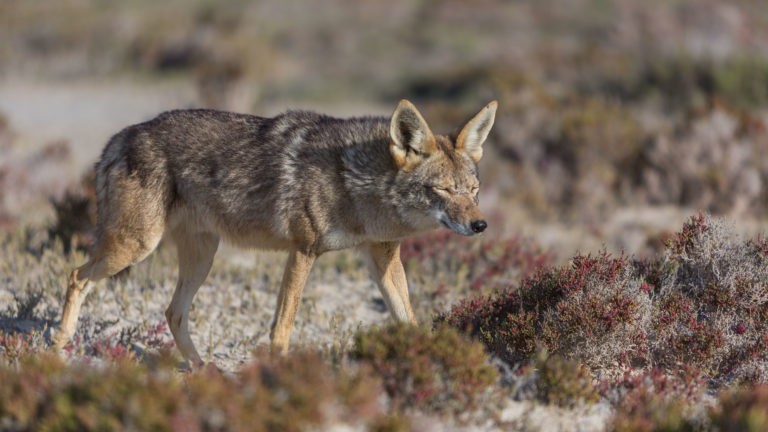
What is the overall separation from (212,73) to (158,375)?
1493 centimetres

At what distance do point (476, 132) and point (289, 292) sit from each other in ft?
5.80

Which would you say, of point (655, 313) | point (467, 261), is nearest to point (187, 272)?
point (467, 261)

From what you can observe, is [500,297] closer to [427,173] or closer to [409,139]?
[427,173]

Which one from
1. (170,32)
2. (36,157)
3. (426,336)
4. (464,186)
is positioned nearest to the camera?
(426,336)

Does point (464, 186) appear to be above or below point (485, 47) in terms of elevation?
below

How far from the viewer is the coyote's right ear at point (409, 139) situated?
5504mm

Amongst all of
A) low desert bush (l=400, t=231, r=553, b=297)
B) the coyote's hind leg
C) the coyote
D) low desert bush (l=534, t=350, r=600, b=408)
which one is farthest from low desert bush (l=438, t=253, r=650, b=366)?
low desert bush (l=400, t=231, r=553, b=297)

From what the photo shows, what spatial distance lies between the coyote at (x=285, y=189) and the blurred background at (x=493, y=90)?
329 cm

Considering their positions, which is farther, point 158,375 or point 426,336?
point 426,336

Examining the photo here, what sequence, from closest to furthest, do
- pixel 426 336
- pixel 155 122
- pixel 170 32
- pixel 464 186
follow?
1. pixel 426 336
2. pixel 464 186
3. pixel 155 122
4. pixel 170 32

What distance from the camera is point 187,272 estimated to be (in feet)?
20.7

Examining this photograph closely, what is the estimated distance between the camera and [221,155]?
19.3 feet

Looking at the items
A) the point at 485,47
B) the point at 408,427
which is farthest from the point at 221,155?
the point at 485,47

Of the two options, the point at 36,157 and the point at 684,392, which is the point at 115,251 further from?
the point at 36,157
